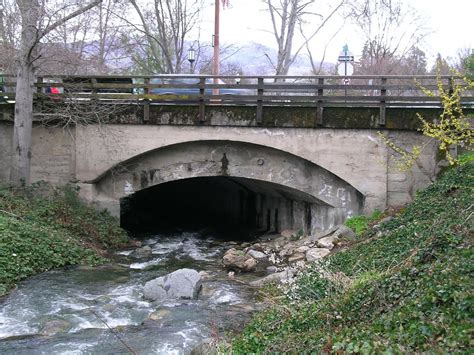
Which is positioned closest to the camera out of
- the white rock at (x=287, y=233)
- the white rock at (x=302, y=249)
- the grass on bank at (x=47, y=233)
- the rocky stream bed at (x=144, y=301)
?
the rocky stream bed at (x=144, y=301)

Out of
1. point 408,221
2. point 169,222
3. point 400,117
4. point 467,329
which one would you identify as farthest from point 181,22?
point 467,329

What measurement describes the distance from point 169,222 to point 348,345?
18816 mm

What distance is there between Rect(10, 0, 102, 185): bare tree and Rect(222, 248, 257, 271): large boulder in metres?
6.45

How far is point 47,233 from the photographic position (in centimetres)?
1328

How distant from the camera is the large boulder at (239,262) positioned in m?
13.7

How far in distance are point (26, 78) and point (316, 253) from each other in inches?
376

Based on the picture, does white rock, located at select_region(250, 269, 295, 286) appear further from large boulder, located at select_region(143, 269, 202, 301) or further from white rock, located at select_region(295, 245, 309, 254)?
white rock, located at select_region(295, 245, 309, 254)

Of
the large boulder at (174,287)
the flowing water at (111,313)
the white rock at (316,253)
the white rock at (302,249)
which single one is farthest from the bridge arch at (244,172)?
the large boulder at (174,287)

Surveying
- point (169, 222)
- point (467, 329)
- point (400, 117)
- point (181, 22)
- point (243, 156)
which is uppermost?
point (181, 22)

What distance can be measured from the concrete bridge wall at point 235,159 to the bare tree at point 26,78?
3.36 ft

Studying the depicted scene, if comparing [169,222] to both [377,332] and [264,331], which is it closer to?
[264,331]

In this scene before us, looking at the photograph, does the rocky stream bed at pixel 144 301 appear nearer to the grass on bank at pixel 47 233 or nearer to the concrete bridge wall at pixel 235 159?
the grass on bank at pixel 47 233

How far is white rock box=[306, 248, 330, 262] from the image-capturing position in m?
13.2

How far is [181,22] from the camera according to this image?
27.5 metres
